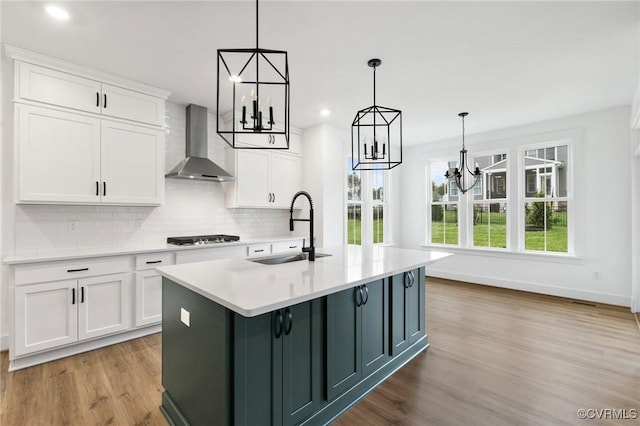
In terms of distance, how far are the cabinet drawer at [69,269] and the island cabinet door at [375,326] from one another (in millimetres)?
2504

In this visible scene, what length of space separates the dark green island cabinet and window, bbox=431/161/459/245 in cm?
414

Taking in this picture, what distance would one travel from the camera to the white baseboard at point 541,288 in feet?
14.0

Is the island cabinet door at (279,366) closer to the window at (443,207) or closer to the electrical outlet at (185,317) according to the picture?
the electrical outlet at (185,317)

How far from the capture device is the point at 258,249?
421 cm

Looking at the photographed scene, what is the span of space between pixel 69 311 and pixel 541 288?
20.7 ft

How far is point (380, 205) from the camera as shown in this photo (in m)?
6.38

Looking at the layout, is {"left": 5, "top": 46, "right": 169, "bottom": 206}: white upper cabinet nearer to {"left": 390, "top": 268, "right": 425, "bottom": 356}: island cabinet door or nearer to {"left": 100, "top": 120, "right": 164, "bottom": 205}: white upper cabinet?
{"left": 100, "top": 120, "right": 164, "bottom": 205}: white upper cabinet

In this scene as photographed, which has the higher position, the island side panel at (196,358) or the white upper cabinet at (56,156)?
the white upper cabinet at (56,156)

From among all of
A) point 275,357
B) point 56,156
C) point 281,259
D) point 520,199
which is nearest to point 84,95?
point 56,156

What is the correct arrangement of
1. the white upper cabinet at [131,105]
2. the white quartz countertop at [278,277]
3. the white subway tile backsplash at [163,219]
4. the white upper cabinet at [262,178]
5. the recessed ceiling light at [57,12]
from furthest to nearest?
the white upper cabinet at [262,178], the white upper cabinet at [131,105], the white subway tile backsplash at [163,219], the recessed ceiling light at [57,12], the white quartz countertop at [278,277]

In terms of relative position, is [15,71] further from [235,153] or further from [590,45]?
[590,45]

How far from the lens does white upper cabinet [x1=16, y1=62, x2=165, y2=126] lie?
2.73 meters

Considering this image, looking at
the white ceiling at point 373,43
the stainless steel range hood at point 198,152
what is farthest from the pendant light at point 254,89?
the stainless steel range hood at point 198,152

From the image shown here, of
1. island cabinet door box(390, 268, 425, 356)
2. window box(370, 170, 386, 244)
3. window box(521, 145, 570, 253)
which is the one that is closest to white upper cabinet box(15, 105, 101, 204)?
island cabinet door box(390, 268, 425, 356)
